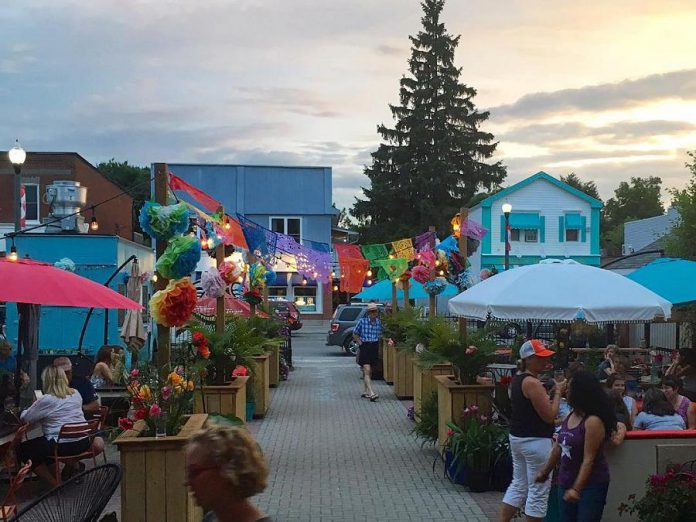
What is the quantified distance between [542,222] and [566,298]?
1529 inches

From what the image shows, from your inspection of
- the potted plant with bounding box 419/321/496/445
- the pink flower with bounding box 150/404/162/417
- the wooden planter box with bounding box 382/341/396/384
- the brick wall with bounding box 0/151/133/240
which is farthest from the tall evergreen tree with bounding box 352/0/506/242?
the pink flower with bounding box 150/404/162/417

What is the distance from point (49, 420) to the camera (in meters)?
8.42

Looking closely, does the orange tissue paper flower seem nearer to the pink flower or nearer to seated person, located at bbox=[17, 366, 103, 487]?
the pink flower

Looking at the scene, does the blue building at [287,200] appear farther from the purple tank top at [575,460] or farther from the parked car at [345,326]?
the purple tank top at [575,460]

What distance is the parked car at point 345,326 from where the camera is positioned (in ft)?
92.4

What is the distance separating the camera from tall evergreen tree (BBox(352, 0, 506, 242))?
51.4m

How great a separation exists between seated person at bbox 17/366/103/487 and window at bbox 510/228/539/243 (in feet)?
129

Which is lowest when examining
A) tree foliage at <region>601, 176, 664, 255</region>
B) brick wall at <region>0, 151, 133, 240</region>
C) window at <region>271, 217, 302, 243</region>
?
window at <region>271, 217, 302, 243</region>

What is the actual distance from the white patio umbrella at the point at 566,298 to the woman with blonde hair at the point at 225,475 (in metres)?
5.47

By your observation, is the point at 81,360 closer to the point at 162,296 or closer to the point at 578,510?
the point at 162,296

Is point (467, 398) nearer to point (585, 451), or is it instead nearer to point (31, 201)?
point (585, 451)

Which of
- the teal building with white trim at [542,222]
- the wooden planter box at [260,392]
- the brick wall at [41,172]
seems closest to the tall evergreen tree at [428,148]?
the teal building with white trim at [542,222]

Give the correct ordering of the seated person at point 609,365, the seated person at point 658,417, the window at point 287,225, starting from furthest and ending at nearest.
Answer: the window at point 287,225 < the seated person at point 609,365 < the seated person at point 658,417

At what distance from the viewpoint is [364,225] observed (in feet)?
178
